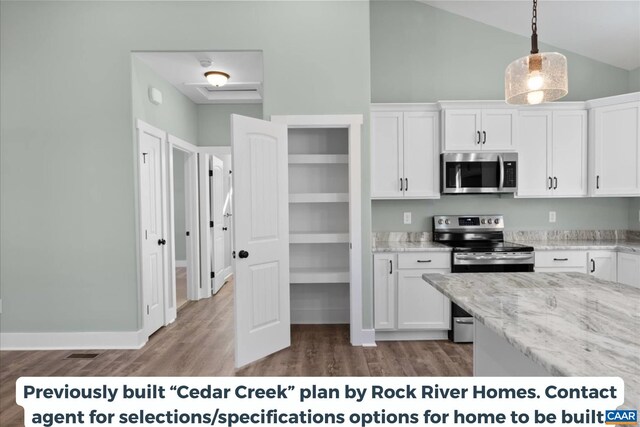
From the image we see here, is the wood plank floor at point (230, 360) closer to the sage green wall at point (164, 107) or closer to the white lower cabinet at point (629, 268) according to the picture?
the white lower cabinet at point (629, 268)

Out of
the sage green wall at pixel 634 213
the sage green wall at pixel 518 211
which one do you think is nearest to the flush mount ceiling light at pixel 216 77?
the sage green wall at pixel 518 211

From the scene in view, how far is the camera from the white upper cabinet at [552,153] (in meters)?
3.73

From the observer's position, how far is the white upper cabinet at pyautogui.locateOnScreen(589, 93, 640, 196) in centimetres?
356

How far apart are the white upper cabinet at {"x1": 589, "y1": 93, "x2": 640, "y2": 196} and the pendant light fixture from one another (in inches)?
98.5

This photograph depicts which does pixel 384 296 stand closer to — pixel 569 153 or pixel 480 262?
pixel 480 262

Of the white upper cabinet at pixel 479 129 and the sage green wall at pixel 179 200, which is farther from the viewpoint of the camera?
the sage green wall at pixel 179 200

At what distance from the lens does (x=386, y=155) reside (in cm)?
367

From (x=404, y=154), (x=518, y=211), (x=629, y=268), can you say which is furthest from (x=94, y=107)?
(x=629, y=268)

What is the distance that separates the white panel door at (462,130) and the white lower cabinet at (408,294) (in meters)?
1.10

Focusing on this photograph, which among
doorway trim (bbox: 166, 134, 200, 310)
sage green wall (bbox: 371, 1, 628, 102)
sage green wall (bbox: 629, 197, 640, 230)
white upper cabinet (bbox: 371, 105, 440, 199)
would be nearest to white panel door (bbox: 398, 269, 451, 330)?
white upper cabinet (bbox: 371, 105, 440, 199)
